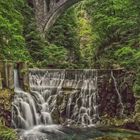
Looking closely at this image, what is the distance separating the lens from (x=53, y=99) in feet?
60.5

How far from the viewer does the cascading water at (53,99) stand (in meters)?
16.5

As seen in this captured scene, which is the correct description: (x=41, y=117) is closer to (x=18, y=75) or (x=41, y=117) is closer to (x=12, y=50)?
(x=18, y=75)

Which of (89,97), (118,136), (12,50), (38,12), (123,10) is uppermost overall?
(38,12)

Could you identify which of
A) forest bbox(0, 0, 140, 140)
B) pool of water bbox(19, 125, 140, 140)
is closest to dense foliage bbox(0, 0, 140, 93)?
forest bbox(0, 0, 140, 140)

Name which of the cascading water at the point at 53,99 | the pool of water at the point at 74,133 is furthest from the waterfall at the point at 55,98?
the pool of water at the point at 74,133

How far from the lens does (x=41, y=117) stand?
56.4 feet

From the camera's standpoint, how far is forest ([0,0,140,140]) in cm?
1983

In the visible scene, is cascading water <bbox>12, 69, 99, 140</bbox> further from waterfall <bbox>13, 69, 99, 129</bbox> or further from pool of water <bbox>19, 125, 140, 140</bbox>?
pool of water <bbox>19, 125, 140, 140</bbox>

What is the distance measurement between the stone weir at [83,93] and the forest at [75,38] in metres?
0.88

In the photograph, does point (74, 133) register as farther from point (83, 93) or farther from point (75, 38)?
point (75, 38)

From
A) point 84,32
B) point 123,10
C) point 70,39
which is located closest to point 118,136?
point 123,10

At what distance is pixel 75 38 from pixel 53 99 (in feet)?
48.1

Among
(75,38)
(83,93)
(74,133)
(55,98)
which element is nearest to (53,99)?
(55,98)

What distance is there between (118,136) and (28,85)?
5102mm
